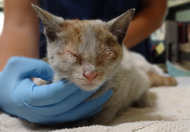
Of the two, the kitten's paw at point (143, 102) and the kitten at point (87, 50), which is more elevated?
the kitten at point (87, 50)

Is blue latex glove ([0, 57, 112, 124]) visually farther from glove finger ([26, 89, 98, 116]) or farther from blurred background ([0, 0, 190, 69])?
blurred background ([0, 0, 190, 69])

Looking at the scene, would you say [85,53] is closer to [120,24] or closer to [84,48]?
[84,48]

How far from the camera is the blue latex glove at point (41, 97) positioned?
0.84 metres

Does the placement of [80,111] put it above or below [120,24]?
below

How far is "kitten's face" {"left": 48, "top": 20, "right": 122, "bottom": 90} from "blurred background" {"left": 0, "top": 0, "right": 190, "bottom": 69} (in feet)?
8.01

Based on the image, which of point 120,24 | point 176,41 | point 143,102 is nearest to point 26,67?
point 120,24

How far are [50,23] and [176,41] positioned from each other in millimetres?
2853

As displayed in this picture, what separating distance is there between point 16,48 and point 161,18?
3.83 ft

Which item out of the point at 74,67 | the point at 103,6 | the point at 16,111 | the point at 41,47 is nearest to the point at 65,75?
the point at 74,67

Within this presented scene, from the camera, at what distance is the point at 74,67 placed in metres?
0.74

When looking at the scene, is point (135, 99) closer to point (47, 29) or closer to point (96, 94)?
point (96, 94)

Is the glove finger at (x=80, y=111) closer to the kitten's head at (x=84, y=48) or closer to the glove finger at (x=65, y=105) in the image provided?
the glove finger at (x=65, y=105)

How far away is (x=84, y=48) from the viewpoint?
0.74m

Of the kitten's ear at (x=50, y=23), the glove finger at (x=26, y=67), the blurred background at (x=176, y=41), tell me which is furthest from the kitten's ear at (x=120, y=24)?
the blurred background at (x=176, y=41)
